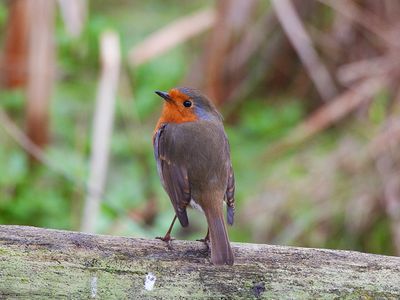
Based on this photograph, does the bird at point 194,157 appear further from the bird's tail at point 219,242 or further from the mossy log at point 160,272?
the mossy log at point 160,272

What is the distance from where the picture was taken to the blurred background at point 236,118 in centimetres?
461

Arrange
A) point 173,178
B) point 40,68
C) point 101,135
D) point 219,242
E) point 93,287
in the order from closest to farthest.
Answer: point 93,287
point 219,242
point 173,178
point 101,135
point 40,68

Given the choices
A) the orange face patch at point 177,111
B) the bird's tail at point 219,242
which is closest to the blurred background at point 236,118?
the orange face patch at point 177,111

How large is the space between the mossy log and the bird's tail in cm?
2

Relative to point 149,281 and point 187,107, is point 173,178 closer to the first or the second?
point 187,107

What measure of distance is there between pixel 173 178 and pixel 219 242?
88cm

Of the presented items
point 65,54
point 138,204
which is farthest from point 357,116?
point 65,54

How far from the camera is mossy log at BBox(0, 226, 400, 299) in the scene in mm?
1917

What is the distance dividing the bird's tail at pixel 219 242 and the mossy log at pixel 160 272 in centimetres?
2

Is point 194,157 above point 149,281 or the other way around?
above

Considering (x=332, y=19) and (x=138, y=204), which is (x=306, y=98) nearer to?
(x=332, y=19)

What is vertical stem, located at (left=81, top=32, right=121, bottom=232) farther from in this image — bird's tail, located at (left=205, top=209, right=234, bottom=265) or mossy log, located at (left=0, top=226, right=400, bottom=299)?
mossy log, located at (left=0, top=226, right=400, bottom=299)

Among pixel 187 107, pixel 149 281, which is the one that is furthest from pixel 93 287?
pixel 187 107

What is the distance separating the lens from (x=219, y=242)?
221cm
